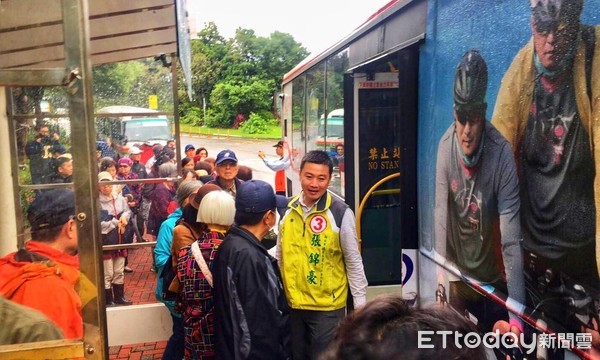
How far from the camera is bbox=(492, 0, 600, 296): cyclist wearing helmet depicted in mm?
1663

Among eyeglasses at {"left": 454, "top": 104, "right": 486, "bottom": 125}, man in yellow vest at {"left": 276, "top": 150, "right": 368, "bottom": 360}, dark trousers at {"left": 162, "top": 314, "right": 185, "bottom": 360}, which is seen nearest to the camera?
eyeglasses at {"left": 454, "top": 104, "right": 486, "bottom": 125}

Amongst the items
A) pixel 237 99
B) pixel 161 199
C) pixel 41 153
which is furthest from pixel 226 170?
pixel 237 99

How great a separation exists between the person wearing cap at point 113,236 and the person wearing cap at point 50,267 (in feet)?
9.88

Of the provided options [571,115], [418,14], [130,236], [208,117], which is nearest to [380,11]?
[418,14]

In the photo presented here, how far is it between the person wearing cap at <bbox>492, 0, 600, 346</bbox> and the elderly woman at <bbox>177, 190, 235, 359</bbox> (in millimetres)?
1496

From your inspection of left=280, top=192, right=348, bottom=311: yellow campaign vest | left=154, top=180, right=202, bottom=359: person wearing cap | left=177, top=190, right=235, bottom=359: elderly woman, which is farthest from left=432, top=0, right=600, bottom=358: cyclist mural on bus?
left=154, top=180, right=202, bottom=359: person wearing cap

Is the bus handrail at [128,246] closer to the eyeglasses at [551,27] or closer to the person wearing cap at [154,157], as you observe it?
the person wearing cap at [154,157]

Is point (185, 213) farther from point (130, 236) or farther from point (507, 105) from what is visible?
point (507, 105)

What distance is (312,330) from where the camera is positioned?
3.29 m

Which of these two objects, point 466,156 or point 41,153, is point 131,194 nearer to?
point 41,153

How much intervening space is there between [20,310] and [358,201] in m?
3.33

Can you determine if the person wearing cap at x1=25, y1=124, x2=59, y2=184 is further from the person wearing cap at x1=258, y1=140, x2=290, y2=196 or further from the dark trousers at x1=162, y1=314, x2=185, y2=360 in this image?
the person wearing cap at x1=258, y1=140, x2=290, y2=196

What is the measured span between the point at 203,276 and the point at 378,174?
2278 millimetres

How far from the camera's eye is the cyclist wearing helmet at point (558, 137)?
1.66 metres
